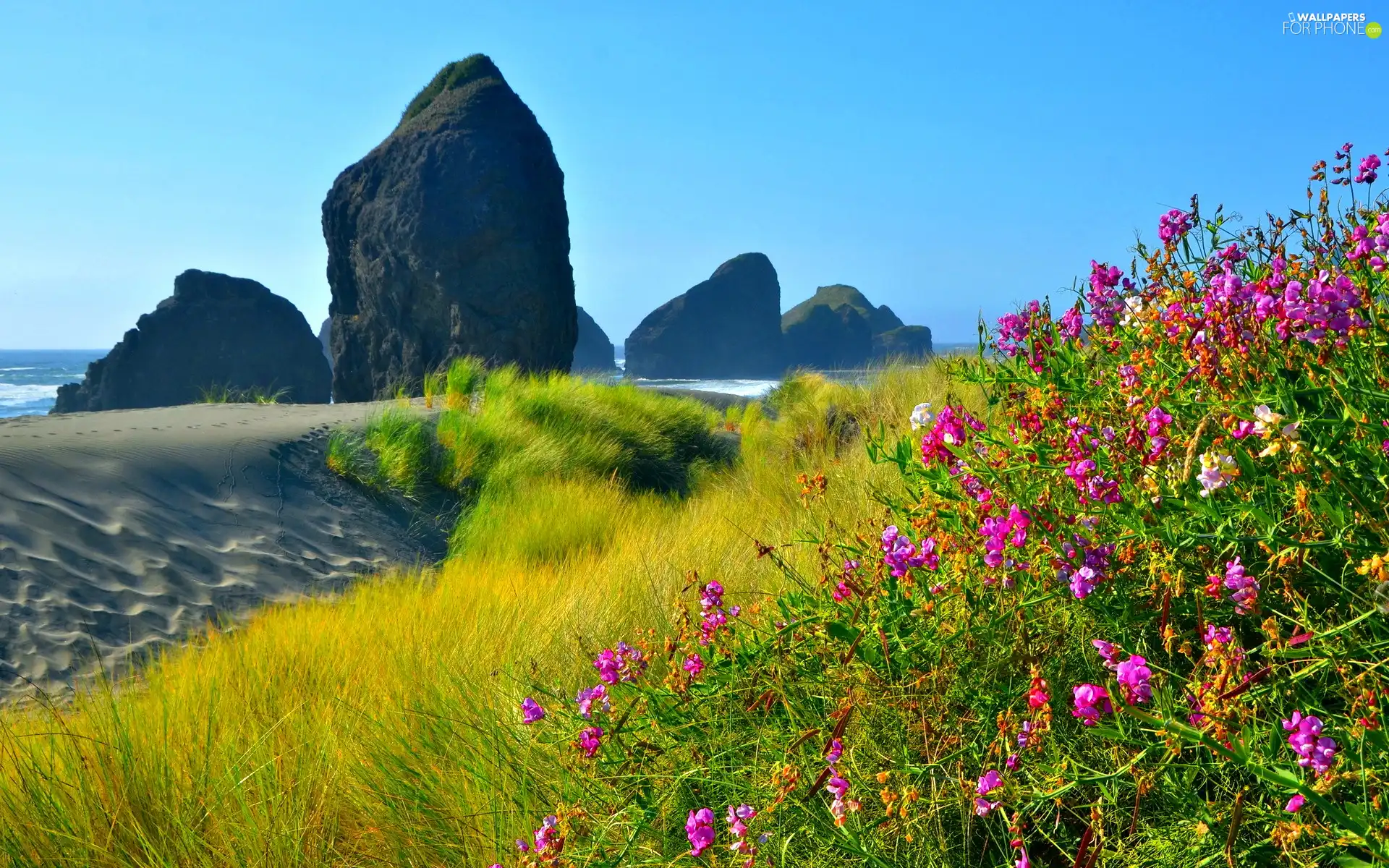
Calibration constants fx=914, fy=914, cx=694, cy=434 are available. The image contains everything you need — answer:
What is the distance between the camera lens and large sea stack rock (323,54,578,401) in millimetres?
21578

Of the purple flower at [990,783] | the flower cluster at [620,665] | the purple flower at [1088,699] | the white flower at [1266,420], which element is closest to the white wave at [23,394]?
the flower cluster at [620,665]

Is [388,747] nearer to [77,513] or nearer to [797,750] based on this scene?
[797,750]

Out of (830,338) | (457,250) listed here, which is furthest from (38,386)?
(830,338)

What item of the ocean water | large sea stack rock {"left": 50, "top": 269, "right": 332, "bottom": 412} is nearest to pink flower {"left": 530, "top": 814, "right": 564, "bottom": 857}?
large sea stack rock {"left": 50, "top": 269, "right": 332, "bottom": 412}

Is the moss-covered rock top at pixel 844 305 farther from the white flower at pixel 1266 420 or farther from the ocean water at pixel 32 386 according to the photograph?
the white flower at pixel 1266 420

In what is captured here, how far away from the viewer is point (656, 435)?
10.3 meters

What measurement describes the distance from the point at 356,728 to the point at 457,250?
66.2 ft

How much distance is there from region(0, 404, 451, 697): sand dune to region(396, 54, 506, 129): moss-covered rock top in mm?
19685

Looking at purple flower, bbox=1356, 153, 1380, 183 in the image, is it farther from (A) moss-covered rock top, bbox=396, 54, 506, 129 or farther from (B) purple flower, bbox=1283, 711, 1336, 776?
(A) moss-covered rock top, bbox=396, 54, 506, 129

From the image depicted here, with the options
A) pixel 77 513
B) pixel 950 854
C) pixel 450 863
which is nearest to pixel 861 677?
pixel 950 854

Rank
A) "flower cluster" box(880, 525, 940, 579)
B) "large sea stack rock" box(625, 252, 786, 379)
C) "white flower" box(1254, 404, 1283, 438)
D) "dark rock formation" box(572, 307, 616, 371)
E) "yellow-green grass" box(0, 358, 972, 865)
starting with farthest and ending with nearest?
"large sea stack rock" box(625, 252, 786, 379), "dark rock formation" box(572, 307, 616, 371), "yellow-green grass" box(0, 358, 972, 865), "flower cluster" box(880, 525, 940, 579), "white flower" box(1254, 404, 1283, 438)

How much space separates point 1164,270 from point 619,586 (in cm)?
222

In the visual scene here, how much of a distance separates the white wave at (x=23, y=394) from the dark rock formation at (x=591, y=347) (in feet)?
183

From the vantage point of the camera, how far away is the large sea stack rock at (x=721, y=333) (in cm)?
12612
